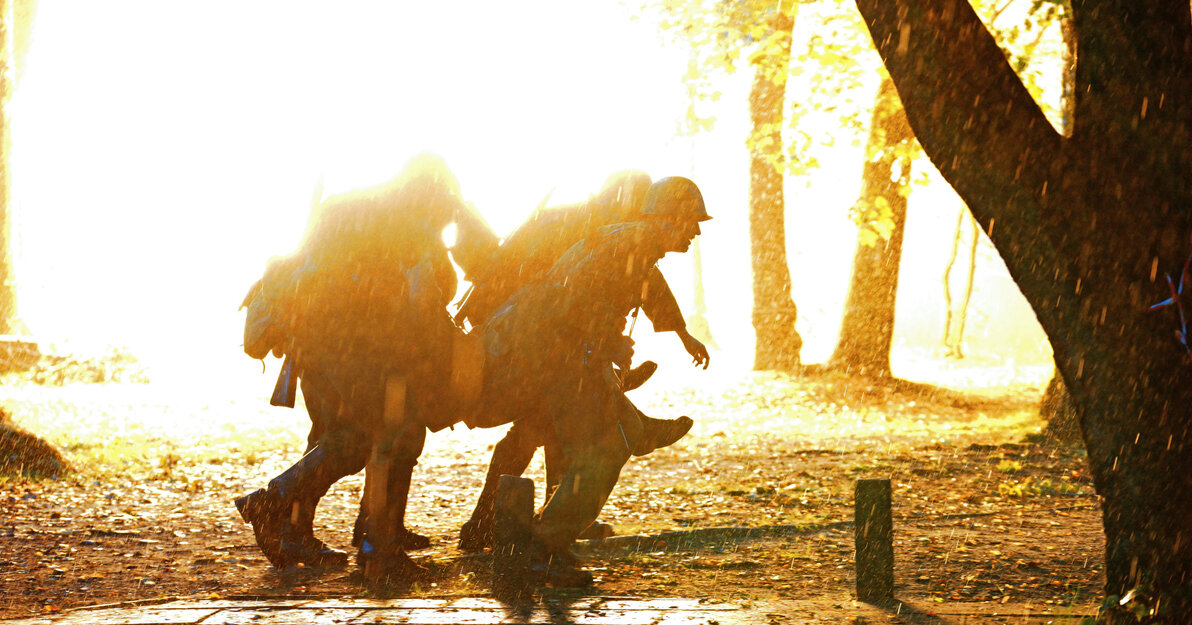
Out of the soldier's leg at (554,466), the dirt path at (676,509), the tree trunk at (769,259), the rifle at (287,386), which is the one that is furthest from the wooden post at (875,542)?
the tree trunk at (769,259)

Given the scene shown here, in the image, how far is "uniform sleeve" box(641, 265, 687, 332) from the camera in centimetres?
715

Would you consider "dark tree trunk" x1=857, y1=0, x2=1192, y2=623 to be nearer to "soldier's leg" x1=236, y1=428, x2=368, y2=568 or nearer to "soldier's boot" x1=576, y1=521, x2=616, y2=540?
"soldier's boot" x1=576, y1=521, x2=616, y2=540

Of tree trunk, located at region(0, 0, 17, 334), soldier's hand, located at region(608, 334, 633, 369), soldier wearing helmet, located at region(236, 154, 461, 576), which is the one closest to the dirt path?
soldier wearing helmet, located at region(236, 154, 461, 576)

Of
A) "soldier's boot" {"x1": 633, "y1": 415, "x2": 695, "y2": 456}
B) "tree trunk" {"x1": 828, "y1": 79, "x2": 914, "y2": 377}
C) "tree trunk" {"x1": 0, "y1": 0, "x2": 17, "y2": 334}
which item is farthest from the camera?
"tree trunk" {"x1": 0, "y1": 0, "x2": 17, "y2": 334}

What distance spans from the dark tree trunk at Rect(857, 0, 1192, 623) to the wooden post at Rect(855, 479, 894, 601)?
1.09 metres

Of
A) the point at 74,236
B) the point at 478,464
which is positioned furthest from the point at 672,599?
the point at 74,236

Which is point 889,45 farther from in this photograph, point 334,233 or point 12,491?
point 12,491

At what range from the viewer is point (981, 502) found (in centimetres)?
917

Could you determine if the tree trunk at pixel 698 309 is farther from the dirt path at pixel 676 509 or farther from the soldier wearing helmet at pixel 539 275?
the soldier wearing helmet at pixel 539 275

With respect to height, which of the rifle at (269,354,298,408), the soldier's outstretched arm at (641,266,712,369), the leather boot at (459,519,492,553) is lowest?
the leather boot at (459,519,492,553)

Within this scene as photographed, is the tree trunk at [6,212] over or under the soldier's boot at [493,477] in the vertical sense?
over

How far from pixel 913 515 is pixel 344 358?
4631 mm

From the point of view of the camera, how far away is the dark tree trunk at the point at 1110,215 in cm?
461

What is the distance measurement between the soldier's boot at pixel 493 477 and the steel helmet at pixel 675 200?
5.59 ft
